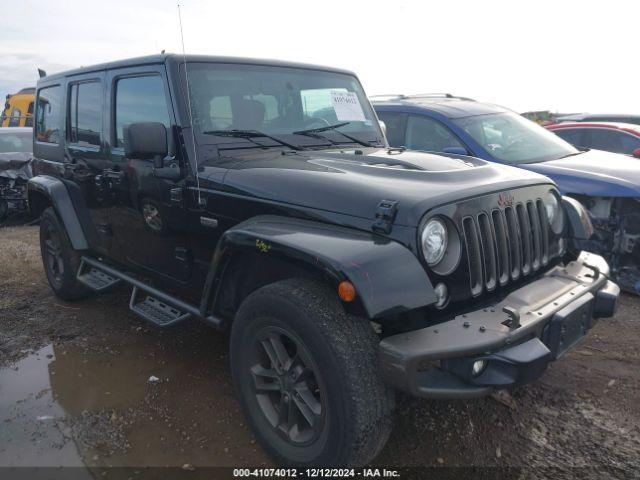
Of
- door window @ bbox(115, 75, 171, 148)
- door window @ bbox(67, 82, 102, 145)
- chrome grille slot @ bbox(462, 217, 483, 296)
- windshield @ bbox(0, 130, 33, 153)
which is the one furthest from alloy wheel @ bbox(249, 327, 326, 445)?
windshield @ bbox(0, 130, 33, 153)

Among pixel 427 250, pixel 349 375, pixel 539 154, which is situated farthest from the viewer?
pixel 539 154

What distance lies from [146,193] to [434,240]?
206 cm

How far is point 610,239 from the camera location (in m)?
4.89

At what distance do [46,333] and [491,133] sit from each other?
4742 mm

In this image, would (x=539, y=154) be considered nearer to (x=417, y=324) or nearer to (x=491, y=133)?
(x=491, y=133)

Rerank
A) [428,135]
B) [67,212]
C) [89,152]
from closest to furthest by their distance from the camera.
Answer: [89,152]
[67,212]
[428,135]

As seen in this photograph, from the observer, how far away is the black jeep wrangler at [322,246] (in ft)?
7.14

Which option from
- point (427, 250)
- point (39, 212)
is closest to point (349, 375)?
point (427, 250)

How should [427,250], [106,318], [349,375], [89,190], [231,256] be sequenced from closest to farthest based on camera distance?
1. [349,375]
2. [427,250]
3. [231,256]
4. [89,190]
5. [106,318]

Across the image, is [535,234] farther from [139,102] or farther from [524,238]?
[139,102]

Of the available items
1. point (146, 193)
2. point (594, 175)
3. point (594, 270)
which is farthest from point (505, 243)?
point (594, 175)

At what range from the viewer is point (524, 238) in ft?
8.98

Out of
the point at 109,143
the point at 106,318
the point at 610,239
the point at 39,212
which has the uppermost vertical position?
the point at 109,143

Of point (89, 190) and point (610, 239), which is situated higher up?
point (89, 190)
